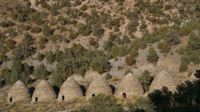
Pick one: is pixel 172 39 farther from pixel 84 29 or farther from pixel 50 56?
pixel 84 29

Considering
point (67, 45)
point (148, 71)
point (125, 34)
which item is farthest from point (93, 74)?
point (125, 34)

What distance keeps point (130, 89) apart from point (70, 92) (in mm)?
6345

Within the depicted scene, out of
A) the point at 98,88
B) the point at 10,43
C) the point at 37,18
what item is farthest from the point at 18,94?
the point at 37,18

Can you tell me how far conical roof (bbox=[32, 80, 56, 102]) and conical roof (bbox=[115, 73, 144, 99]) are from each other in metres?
7.10

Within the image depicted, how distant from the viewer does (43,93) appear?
185 ft

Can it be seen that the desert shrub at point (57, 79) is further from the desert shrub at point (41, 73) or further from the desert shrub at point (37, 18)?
the desert shrub at point (37, 18)

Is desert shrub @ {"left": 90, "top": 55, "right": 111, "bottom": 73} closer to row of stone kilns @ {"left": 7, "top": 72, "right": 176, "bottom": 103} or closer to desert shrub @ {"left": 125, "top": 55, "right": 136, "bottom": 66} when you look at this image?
desert shrub @ {"left": 125, "top": 55, "right": 136, "bottom": 66}

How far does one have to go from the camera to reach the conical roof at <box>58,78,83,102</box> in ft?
182

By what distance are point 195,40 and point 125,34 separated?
72.2 feet

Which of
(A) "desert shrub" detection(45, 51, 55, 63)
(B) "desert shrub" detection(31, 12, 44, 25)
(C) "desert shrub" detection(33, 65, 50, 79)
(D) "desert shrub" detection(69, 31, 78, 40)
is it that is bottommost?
(C) "desert shrub" detection(33, 65, 50, 79)

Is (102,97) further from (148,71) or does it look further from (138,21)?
(138,21)

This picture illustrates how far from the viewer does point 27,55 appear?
7906 centimetres

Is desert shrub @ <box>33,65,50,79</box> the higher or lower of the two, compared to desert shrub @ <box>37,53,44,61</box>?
lower

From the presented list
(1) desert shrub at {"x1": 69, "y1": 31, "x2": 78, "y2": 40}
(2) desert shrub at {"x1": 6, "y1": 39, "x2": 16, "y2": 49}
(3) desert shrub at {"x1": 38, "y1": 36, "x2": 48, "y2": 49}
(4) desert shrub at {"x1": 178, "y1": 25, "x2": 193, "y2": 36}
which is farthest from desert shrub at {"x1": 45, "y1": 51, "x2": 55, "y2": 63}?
(4) desert shrub at {"x1": 178, "y1": 25, "x2": 193, "y2": 36}
